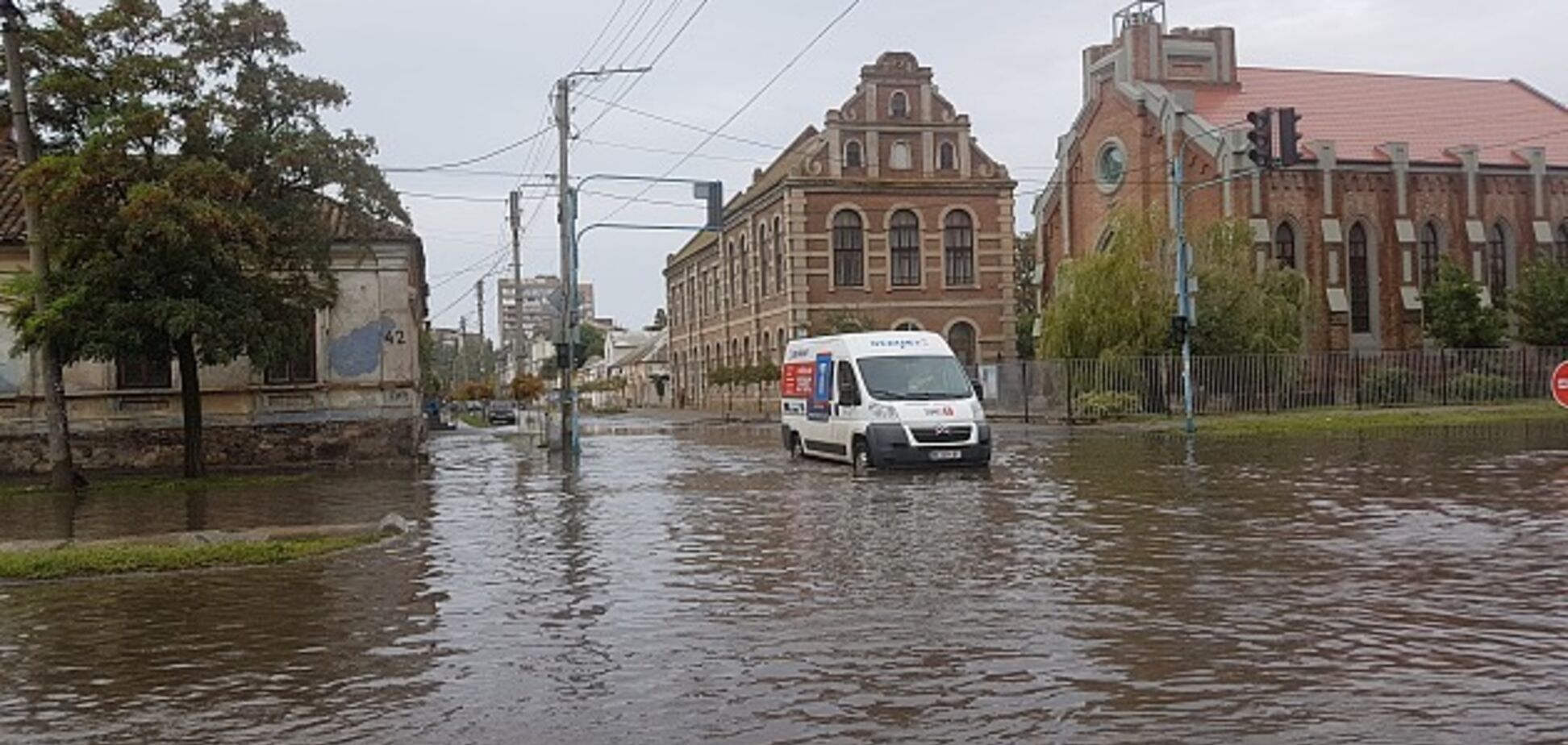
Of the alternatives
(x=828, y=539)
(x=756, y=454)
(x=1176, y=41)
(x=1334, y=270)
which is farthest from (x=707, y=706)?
(x=1176, y=41)

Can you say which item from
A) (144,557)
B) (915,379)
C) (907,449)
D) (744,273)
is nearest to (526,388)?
(744,273)

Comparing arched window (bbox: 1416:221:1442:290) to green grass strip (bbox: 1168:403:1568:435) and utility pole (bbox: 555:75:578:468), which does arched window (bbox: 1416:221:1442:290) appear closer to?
green grass strip (bbox: 1168:403:1568:435)

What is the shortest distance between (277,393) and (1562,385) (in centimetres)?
2505

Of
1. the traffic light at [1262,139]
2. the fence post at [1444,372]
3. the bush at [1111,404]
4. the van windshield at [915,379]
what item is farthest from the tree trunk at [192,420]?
the fence post at [1444,372]

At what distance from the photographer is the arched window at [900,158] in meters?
63.1

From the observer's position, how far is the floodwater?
732 centimetres

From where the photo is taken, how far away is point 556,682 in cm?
844

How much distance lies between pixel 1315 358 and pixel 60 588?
4211 cm

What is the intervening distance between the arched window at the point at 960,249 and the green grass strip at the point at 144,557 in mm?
50505

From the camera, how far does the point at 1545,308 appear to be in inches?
2015

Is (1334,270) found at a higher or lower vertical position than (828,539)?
higher

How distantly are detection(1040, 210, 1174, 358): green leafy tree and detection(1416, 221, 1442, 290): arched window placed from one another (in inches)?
666

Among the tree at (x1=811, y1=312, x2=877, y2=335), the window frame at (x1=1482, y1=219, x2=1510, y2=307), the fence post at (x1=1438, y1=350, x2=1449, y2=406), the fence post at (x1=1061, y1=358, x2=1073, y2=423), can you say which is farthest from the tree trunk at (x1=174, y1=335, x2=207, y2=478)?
the window frame at (x1=1482, y1=219, x2=1510, y2=307)

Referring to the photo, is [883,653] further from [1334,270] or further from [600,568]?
[1334,270]
